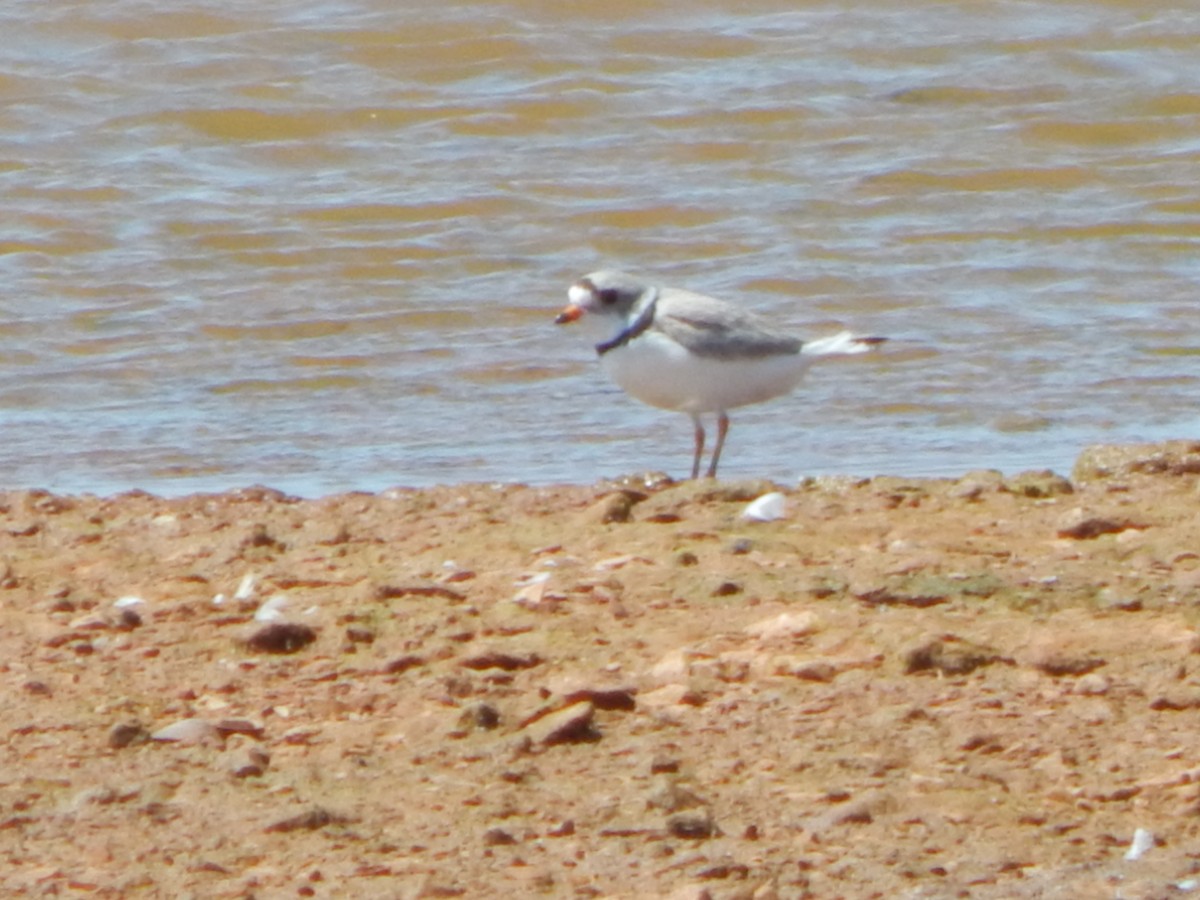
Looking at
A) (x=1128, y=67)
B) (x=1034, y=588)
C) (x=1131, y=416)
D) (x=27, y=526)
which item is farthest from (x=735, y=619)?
(x=1128, y=67)

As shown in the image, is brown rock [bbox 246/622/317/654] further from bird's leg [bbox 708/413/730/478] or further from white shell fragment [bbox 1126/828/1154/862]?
bird's leg [bbox 708/413/730/478]

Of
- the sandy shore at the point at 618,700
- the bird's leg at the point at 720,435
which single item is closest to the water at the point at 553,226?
the bird's leg at the point at 720,435

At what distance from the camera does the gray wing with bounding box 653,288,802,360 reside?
6.10m

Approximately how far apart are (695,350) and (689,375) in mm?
69

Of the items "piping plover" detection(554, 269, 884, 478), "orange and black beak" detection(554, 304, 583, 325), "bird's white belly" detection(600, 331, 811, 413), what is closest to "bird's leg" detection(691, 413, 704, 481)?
"piping plover" detection(554, 269, 884, 478)

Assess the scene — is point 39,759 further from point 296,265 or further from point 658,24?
point 658,24

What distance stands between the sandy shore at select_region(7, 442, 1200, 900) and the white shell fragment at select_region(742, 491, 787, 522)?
0.12 feet

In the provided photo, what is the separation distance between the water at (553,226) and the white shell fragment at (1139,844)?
3.34 m

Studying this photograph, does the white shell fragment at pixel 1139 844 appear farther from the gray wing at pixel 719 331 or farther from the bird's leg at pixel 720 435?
the bird's leg at pixel 720 435

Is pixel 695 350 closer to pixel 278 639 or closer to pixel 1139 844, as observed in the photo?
pixel 278 639

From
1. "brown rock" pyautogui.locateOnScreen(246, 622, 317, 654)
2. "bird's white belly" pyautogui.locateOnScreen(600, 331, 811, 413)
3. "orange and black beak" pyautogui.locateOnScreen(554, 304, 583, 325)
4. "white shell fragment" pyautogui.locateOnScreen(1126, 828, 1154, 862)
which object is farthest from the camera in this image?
"orange and black beak" pyautogui.locateOnScreen(554, 304, 583, 325)

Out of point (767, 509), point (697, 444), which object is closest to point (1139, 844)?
point (767, 509)

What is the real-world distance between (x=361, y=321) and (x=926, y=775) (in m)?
5.00

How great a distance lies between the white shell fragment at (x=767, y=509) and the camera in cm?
510
